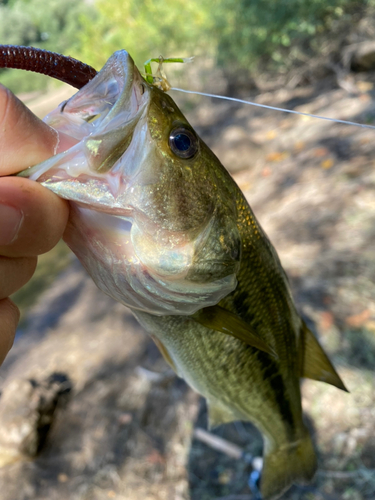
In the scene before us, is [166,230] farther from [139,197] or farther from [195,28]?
[195,28]

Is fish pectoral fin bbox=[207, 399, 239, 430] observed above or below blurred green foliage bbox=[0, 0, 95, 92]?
below

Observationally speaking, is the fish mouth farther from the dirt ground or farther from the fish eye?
the dirt ground

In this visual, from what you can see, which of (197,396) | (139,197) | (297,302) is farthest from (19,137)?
(297,302)

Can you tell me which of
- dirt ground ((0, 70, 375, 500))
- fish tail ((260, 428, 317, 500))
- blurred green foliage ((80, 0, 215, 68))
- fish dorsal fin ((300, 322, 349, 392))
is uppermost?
blurred green foliage ((80, 0, 215, 68))

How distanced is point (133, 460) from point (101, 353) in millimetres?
1572

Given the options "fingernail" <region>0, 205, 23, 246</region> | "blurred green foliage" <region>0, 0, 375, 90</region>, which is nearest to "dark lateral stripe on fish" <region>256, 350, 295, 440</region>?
"fingernail" <region>0, 205, 23, 246</region>

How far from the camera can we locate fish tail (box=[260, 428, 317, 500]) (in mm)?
1611

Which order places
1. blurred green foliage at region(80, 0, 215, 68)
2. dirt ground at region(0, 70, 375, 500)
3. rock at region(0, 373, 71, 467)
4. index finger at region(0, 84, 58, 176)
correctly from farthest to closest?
blurred green foliage at region(80, 0, 215, 68) → rock at region(0, 373, 71, 467) → dirt ground at region(0, 70, 375, 500) → index finger at region(0, 84, 58, 176)

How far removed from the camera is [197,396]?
294 centimetres

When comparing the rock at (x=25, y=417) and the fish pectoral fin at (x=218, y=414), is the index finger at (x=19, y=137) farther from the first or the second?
the rock at (x=25, y=417)

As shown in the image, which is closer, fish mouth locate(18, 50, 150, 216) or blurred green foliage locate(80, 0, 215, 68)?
fish mouth locate(18, 50, 150, 216)

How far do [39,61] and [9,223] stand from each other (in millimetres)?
354

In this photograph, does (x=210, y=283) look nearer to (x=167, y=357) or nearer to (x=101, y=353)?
(x=167, y=357)

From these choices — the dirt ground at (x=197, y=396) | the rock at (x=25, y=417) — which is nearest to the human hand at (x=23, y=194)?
the dirt ground at (x=197, y=396)
